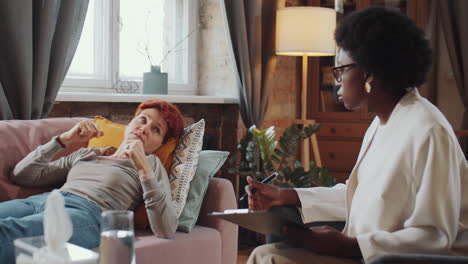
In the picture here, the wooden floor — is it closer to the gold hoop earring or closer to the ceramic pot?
the ceramic pot

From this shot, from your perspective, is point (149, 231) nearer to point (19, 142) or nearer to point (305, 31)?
point (19, 142)

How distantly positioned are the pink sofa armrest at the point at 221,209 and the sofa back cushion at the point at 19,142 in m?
0.59

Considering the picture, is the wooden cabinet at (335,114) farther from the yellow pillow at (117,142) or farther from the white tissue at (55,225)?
the white tissue at (55,225)

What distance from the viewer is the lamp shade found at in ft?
13.2

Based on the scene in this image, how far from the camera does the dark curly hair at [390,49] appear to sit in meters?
1.49

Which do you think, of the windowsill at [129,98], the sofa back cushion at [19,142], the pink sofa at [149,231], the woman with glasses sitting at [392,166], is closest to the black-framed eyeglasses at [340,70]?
the woman with glasses sitting at [392,166]

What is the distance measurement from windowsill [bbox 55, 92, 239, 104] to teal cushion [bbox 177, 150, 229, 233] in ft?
2.76

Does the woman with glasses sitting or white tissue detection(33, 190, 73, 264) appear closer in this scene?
white tissue detection(33, 190, 73, 264)

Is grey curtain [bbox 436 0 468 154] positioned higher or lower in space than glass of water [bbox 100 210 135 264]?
higher

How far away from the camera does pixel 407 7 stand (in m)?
4.73

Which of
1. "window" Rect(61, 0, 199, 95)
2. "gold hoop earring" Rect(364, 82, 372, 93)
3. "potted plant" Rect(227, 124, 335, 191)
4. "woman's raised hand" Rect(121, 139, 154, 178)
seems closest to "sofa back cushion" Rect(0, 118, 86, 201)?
"woman's raised hand" Rect(121, 139, 154, 178)

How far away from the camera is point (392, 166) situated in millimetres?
1420

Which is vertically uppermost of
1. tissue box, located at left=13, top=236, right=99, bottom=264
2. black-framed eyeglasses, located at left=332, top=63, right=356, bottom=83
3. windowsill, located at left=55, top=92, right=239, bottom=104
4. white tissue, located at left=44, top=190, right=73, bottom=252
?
black-framed eyeglasses, located at left=332, top=63, right=356, bottom=83

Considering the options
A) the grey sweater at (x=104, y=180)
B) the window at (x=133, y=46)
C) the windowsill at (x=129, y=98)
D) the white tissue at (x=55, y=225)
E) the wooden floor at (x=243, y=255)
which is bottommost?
the wooden floor at (x=243, y=255)
